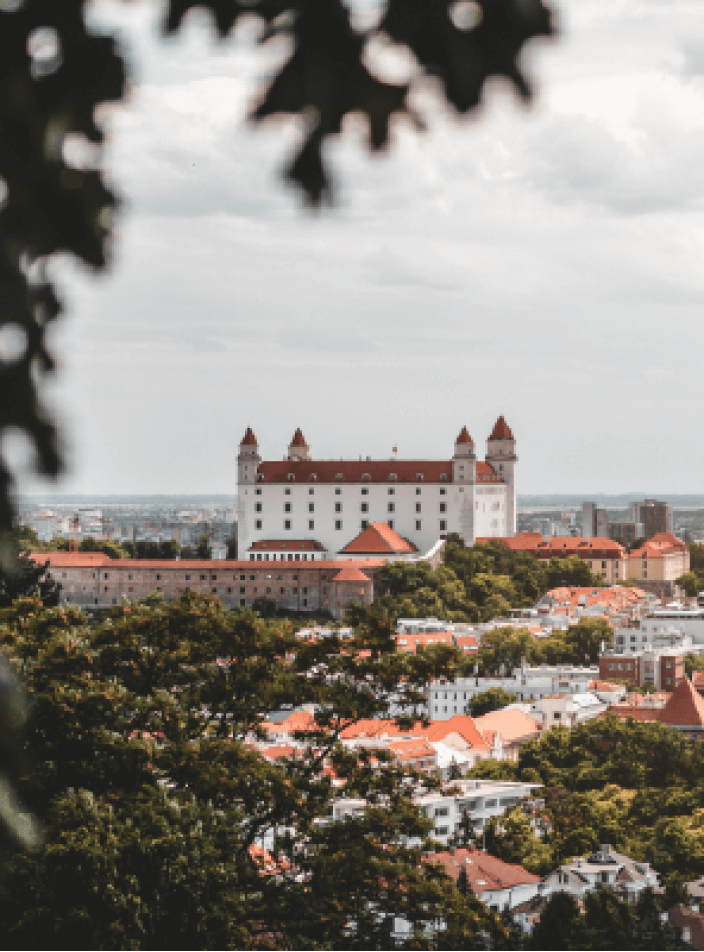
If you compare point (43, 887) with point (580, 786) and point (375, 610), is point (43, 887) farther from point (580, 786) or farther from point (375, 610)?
point (580, 786)

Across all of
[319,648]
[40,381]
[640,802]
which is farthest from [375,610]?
[640,802]

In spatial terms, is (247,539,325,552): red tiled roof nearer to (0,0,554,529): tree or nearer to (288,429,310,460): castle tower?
(288,429,310,460): castle tower

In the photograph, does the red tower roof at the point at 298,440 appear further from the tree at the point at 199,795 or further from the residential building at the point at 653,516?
the residential building at the point at 653,516

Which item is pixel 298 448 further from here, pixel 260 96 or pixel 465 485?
pixel 260 96

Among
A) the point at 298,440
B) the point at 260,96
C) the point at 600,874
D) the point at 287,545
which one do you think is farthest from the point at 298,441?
the point at 260,96

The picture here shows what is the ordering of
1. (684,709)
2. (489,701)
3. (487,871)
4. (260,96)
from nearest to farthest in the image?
(260,96)
(487,871)
(684,709)
(489,701)

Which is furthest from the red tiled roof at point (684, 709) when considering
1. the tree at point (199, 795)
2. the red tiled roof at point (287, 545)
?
the tree at point (199, 795)
